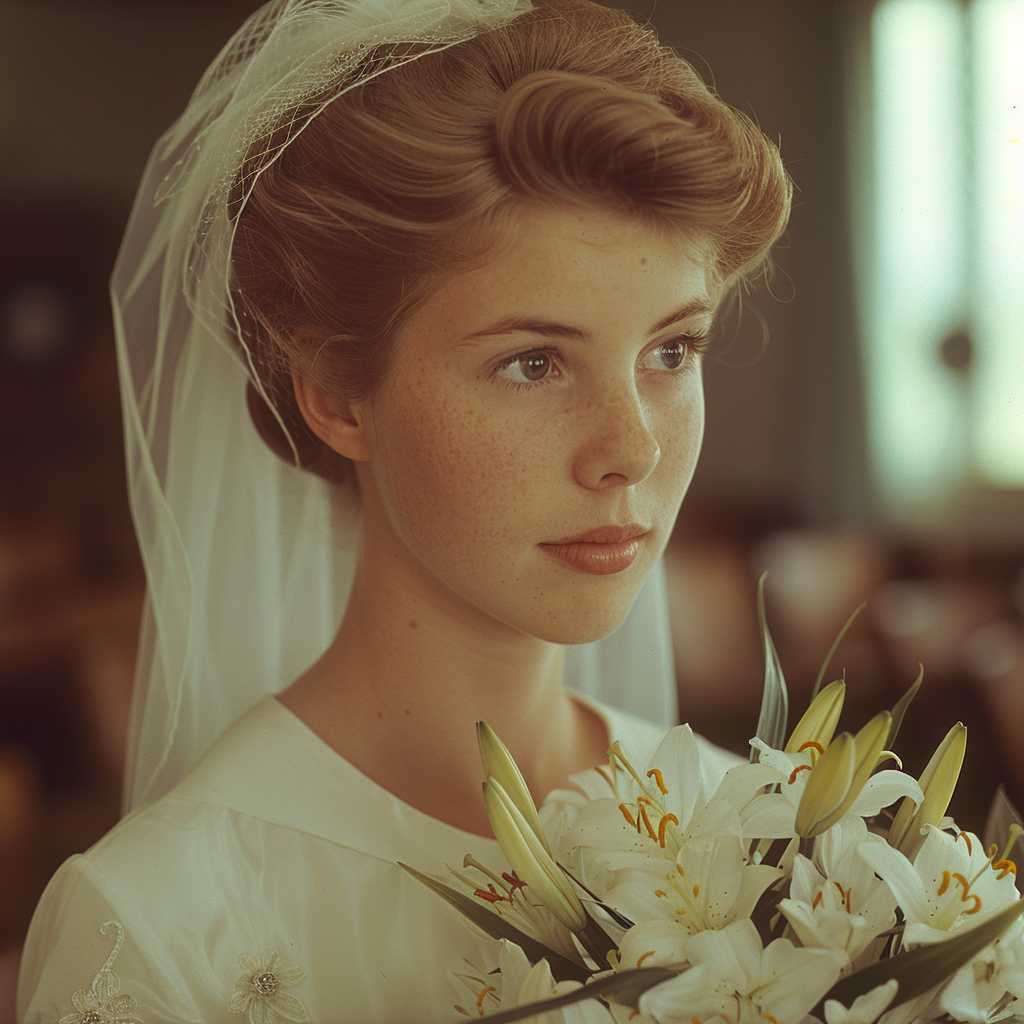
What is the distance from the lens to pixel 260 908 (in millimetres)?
723

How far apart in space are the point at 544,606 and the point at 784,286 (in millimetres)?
402

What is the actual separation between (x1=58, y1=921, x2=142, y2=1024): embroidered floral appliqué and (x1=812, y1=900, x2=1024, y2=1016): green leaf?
477mm

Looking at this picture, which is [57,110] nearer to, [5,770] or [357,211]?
[357,211]

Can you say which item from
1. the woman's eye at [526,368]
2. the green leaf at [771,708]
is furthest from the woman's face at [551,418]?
the green leaf at [771,708]

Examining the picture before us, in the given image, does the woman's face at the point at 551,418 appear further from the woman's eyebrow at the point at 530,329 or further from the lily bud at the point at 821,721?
the lily bud at the point at 821,721

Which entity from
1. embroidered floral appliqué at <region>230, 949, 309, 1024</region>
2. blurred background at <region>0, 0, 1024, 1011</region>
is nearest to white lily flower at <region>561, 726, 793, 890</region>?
embroidered floral appliqué at <region>230, 949, 309, 1024</region>

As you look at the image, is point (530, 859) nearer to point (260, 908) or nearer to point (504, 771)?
point (504, 771)

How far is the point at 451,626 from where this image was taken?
809 mm

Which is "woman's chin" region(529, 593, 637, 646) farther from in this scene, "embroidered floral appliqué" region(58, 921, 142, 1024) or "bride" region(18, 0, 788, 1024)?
"embroidered floral appliqué" region(58, 921, 142, 1024)

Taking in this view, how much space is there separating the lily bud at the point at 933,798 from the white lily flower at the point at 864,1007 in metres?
0.11

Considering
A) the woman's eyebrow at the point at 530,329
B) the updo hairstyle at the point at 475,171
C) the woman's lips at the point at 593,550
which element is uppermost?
the updo hairstyle at the point at 475,171

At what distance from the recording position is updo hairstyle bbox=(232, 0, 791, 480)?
654mm

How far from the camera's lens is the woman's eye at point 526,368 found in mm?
693

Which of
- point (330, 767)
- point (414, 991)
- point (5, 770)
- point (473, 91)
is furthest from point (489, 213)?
point (5, 770)
